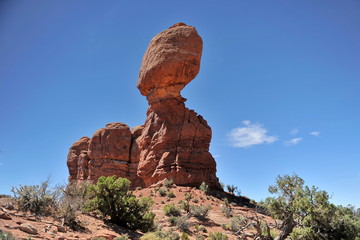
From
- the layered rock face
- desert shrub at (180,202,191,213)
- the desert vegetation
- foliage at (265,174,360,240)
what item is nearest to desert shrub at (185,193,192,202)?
desert shrub at (180,202,191,213)

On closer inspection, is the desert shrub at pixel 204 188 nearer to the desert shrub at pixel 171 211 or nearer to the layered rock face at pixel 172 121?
the layered rock face at pixel 172 121

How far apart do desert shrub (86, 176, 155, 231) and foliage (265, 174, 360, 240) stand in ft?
23.9

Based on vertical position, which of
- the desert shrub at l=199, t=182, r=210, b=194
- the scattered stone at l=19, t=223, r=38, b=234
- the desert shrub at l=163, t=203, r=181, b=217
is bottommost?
the scattered stone at l=19, t=223, r=38, b=234

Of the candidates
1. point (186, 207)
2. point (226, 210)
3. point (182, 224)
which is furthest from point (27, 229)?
point (226, 210)

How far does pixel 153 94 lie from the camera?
35125 mm

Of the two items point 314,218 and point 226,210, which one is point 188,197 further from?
point 314,218

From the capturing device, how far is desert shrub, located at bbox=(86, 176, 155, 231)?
1491 cm

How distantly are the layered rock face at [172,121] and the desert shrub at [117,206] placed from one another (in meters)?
→ 14.1

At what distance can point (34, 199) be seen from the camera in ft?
39.2

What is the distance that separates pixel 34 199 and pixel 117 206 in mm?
4513

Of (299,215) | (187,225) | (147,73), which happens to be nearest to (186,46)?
(147,73)

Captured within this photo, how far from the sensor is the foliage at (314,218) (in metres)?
11.2

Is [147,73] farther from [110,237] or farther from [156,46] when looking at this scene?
[110,237]

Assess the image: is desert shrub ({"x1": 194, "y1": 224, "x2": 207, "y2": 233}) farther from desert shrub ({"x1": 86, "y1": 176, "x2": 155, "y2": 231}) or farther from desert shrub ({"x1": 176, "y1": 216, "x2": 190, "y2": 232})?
Result: desert shrub ({"x1": 86, "y1": 176, "x2": 155, "y2": 231})
